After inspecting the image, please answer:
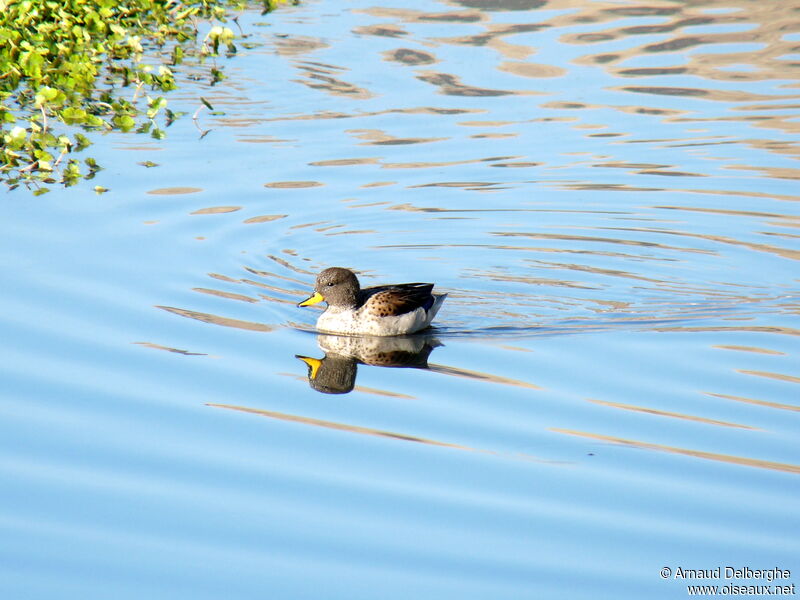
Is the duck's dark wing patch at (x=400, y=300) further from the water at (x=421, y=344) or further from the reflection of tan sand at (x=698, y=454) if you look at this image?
the reflection of tan sand at (x=698, y=454)

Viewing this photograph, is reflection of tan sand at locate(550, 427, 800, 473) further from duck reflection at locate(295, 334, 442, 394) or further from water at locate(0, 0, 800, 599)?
duck reflection at locate(295, 334, 442, 394)

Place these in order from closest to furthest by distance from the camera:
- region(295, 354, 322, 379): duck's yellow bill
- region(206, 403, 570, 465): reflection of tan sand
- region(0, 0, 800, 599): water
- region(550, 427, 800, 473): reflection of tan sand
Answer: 1. region(0, 0, 800, 599): water
2. region(550, 427, 800, 473): reflection of tan sand
3. region(206, 403, 570, 465): reflection of tan sand
4. region(295, 354, 322, 379): duck's yellow bill

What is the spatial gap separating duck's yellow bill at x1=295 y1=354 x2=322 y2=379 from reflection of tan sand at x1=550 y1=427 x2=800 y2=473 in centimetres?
205

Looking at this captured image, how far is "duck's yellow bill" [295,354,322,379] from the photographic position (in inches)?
356

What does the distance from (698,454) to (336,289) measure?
3.84 m

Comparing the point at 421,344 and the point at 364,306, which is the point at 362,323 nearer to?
the point at 364,306

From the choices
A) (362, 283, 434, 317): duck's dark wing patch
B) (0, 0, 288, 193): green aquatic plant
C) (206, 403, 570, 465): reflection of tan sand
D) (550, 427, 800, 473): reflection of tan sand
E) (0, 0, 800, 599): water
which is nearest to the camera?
(0, 0, 800, 599): water

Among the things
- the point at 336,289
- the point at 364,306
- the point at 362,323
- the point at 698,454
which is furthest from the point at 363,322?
the point at 698,454

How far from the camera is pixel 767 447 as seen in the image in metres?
7.47

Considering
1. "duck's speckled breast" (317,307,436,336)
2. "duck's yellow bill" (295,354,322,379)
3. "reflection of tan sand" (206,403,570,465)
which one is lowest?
"duck's speckled breast" (317,307,436,336)

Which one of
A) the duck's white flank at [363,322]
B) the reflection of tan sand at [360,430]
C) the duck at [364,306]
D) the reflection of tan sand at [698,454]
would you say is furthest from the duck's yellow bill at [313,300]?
the reflection of tan sand at [698,454]

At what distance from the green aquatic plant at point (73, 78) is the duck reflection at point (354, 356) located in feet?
15.6

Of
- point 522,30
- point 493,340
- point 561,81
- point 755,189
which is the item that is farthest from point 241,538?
point 522,30

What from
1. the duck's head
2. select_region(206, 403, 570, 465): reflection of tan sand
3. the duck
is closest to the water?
select_region(206, 403, 570, 465): reflection of tan sand
